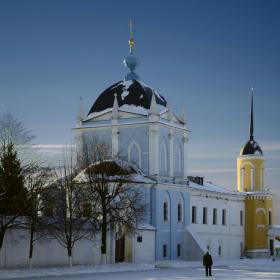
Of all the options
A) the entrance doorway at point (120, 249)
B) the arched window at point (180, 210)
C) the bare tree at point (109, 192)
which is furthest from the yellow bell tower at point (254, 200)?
Answer: the entrance doorway at point (120, 249)

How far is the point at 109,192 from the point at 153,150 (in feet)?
26.8

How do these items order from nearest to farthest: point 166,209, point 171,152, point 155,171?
1. point 155,171
2. point 166,209
3. point 171,152

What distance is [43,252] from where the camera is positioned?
147 ft

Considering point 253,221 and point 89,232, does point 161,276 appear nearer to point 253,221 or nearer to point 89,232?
point 89,232

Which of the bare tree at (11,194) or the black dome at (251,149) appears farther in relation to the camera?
the black dome at (251,149)

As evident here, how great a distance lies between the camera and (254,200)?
7800 cm

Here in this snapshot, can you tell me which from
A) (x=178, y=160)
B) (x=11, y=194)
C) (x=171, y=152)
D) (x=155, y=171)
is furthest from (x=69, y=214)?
(x=178, y=160)

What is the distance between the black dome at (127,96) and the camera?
6191 centimetres

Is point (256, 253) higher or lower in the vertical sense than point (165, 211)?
lower

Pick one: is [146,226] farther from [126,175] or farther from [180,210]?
[180,210]

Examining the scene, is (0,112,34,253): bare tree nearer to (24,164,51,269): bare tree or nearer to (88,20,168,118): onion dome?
(24,164,51,269): bare tree

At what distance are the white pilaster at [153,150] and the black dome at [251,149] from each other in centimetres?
2272

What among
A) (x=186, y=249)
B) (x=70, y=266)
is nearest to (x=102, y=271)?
(x=70, y=266)

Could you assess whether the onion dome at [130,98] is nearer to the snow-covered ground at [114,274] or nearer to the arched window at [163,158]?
the arched window at [163,158]
